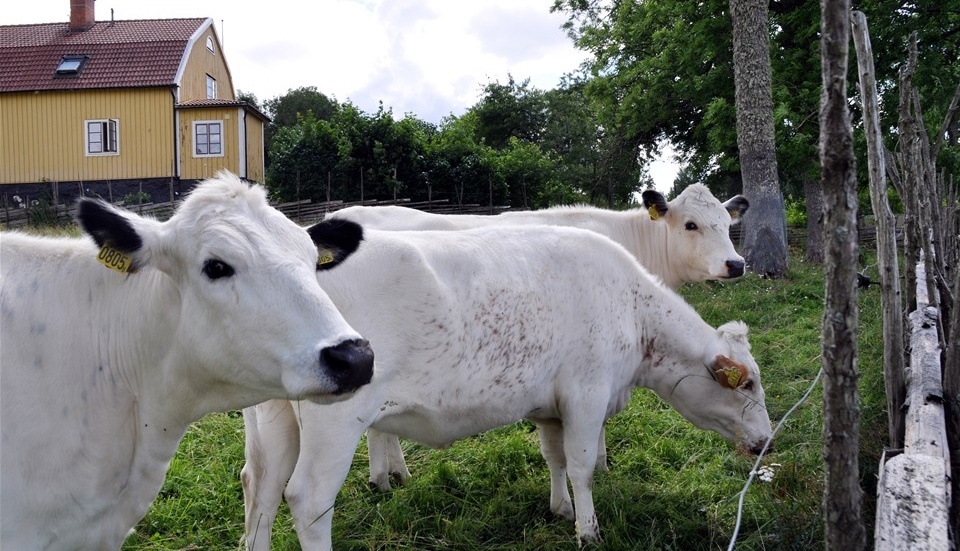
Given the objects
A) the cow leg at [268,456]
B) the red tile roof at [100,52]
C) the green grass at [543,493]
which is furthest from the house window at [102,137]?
the cow leg at [268,456]

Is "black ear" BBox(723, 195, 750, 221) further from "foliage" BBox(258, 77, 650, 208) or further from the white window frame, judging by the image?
the white window frame

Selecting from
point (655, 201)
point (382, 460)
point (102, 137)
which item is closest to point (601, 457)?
point (382, 460)

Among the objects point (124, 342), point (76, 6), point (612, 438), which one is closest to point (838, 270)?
point (124, 342)

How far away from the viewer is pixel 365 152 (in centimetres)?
2655

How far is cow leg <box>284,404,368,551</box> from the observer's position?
371cm

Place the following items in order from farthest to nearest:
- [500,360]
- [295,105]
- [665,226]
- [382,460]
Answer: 1. [295,105]
2. [665,226]
3. [382,460]
4. [500,360]

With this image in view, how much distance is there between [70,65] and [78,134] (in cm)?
316

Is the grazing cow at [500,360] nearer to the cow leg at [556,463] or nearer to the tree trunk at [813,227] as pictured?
the cow leg at [556,463]

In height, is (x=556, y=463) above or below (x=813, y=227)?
below

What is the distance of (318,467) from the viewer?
12.3ft

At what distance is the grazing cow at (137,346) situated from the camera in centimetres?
267

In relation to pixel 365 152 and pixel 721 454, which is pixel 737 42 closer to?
pixel 721 454

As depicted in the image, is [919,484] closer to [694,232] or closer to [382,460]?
[382,460]

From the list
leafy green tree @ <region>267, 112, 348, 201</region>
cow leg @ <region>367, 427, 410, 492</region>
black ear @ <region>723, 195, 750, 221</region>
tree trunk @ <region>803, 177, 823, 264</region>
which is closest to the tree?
leafy green tree @ <region>267, 112, 348, 201</region>
